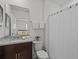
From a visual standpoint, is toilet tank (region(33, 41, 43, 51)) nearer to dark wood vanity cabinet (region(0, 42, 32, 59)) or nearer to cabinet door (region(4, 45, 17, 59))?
dark wood vanity cabinet (region(0, 42, 32, 59))

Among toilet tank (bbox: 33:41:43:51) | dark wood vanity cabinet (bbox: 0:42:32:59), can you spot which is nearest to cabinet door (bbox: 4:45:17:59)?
dark wood vanity cabinet (bbox: 0:42:32:59)

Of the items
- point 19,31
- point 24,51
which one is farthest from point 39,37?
point 24,51

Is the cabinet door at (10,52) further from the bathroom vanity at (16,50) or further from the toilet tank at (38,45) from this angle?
the toilet tank at (38,45)

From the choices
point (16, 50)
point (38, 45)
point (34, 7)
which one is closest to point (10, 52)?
point (16, 50)

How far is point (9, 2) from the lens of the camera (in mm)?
2592

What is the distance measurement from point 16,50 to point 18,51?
70 mm

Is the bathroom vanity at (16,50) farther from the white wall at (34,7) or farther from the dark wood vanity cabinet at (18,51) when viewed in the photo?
the white wall at (34,7)

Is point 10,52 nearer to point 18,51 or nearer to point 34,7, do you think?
point 18,51

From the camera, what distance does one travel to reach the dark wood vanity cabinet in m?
2.00

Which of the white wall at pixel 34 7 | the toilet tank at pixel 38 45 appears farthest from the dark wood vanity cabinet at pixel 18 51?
the white wall at pixel 34 7

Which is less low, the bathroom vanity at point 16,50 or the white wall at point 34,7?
the white wall at point 34,7

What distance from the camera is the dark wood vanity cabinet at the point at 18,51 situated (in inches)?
78.7

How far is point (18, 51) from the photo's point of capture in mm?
2199

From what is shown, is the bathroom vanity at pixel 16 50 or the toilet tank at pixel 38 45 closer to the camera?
the bathroom vanity at pixel 16 50
